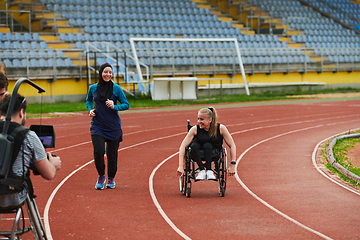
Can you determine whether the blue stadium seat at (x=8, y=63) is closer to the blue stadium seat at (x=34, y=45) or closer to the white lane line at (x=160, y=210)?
the blue stadium seat at (x=34, y=45)

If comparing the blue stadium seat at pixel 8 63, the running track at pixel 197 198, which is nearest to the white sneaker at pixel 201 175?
the running track at pixel 197 198

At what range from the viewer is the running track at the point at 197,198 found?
6072 millimetres

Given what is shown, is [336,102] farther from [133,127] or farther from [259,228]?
[259,228]

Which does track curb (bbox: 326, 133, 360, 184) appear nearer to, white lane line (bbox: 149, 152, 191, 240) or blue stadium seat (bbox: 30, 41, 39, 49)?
white lane line (bbox: 149, 152, 191, 240)

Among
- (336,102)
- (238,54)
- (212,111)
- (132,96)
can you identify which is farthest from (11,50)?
(212,111)

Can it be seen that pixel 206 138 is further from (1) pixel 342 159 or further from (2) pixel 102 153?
(1) pixel 342 159

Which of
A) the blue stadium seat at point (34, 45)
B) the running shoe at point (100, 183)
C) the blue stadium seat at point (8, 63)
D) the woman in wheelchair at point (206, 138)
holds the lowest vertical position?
the running shoe at point (100, 183)

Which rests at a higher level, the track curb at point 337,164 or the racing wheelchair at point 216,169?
the racing wheelchair at point 216,169

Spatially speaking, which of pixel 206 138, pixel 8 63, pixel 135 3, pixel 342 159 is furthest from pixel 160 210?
pixel 135 3


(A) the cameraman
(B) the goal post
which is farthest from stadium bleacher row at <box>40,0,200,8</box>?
(A) the cameraman

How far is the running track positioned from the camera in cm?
607

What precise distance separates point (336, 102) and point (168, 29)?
1062 centimetres

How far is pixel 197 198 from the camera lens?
7.74m

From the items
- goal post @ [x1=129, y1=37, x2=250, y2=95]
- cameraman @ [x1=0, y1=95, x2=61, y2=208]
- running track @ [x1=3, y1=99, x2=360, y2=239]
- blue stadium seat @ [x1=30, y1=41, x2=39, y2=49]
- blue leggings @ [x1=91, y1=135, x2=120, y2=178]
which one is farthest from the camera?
goal post @ [x1=129, y1=37, x2=250, y2=95]
